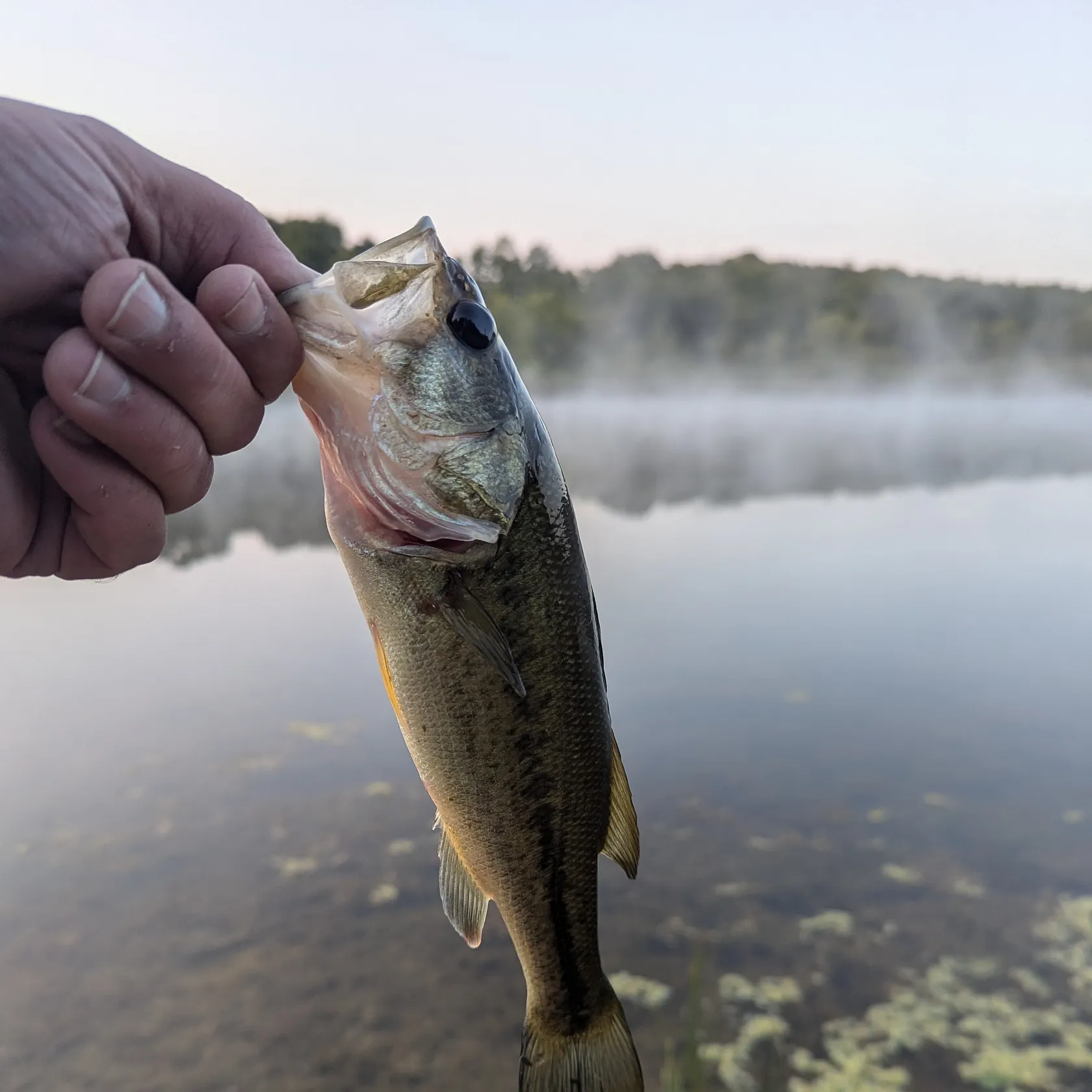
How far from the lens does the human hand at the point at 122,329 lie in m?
1.50

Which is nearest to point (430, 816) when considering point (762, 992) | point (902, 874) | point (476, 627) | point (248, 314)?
point (762, 992)

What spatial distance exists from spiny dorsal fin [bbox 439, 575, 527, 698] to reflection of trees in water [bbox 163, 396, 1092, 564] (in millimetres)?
10681

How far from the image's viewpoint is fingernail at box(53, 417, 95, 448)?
159 cm

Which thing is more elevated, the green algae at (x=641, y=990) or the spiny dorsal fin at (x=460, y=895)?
the spiny dorsal fin at (x=460, y=895)

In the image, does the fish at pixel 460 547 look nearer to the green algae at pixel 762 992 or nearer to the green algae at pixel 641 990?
the green algae at pixel 641 990

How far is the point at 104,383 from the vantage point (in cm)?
150

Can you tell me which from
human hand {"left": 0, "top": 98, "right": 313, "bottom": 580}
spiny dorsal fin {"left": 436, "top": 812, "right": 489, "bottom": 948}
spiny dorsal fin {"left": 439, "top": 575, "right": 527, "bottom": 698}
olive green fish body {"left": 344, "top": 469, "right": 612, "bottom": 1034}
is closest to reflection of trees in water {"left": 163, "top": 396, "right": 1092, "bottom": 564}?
human hand {"left": 0, "top": 98, "right": 313, "bottom": 580}

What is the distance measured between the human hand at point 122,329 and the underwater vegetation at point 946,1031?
133 inches

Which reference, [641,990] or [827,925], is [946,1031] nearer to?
[827,925]

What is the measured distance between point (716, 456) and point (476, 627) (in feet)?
71.5

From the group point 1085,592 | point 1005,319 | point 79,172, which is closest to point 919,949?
point 79,172

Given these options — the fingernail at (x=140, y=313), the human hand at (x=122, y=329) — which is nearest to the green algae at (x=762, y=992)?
the human hand at (x=122, y=329)

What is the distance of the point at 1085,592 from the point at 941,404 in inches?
1477

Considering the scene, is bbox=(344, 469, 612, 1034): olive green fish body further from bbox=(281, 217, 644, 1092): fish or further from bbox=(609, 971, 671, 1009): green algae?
bbox=(609, 971, 671, 1009): green algae
